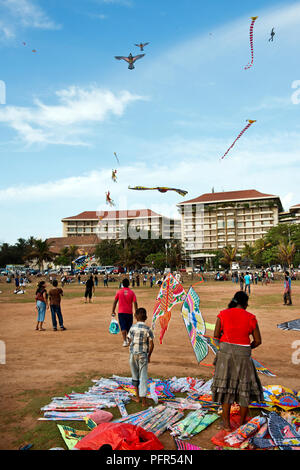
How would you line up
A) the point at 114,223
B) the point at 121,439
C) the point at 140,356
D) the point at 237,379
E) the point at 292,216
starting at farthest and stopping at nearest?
1. the point at 114,223
2. the point at 292,216
3. the point at 140,356
4. the point at 237,379
5. the point at 121,439

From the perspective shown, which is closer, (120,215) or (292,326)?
(292,326)

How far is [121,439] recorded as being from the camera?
3.65 metres

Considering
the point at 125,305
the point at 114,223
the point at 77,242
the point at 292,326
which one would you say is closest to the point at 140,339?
the point at 125,305

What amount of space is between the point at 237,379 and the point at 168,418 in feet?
3.81

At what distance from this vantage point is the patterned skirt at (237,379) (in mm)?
4219

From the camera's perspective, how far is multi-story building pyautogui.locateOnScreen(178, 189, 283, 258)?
10919 centimetres

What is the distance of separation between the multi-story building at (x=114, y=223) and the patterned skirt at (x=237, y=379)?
117 m

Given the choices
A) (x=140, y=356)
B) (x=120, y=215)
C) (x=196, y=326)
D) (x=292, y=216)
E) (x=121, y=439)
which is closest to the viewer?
(x=121, y=439)

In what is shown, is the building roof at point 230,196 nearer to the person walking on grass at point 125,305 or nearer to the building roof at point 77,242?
the building roof at point 77,242

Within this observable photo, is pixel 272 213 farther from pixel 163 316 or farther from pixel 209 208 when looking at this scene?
pixel 163 316

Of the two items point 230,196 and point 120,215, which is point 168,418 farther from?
point 120,215
